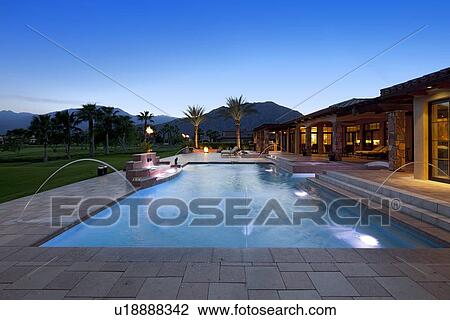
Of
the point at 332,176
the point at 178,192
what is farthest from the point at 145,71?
the point at 332,176

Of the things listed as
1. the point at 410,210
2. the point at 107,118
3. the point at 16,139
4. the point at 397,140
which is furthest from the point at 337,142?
the point at 16,139

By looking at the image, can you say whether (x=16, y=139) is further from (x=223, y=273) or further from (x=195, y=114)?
(x=223, y=273)

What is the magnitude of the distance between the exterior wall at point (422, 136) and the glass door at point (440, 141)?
16 cm

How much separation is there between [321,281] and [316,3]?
14986 millimetres

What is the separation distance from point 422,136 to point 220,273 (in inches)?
375

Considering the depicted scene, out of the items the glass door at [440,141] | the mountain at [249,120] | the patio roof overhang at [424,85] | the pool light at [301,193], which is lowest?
the pool light at [301,193]

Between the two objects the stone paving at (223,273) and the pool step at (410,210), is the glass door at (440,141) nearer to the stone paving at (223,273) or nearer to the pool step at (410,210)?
the pool step at (410,210)

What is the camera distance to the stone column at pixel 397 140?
12328 mm

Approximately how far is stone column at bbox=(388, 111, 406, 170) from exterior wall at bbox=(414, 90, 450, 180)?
2.32 m

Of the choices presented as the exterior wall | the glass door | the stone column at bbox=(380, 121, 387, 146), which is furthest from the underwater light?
the stone column at bbox=(380, 121, 387, 146)

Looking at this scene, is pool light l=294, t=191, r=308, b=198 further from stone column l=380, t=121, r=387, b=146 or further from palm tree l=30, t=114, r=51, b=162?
palm tree l=30, t=114, r=51, b=162

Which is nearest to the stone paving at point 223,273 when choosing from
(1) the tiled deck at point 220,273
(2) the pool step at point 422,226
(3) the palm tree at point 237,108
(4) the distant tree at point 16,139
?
(1) the tiled deck at point 220,273

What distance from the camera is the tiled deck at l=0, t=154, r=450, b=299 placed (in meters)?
2.97

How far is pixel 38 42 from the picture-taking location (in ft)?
55.9
